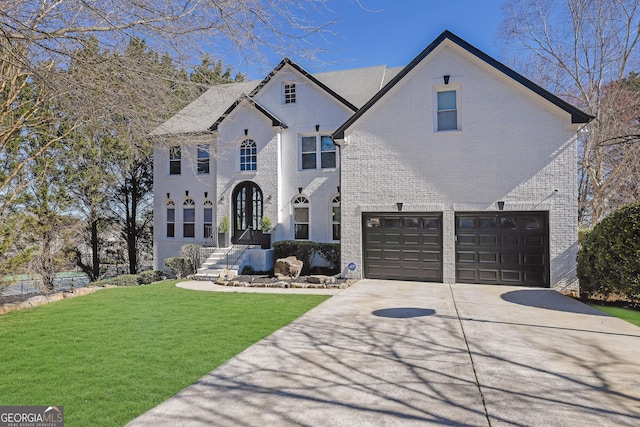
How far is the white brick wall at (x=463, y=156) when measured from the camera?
1113 cm

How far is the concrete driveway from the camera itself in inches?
140

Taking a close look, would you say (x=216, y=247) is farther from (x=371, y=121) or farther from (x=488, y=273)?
(x=488, y=273)

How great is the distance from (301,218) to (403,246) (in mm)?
5799

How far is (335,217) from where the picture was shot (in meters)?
16.4

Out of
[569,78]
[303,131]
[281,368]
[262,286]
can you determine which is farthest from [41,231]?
[569,78]

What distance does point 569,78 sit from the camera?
1922 cm

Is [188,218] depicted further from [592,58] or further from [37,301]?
[592,58]

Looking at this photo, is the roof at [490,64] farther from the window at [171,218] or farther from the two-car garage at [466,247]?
the window at [171,218]

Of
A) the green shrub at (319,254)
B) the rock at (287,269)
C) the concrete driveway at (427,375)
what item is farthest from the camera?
the green shrub at (319,254)

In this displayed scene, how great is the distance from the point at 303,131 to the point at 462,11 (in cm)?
908

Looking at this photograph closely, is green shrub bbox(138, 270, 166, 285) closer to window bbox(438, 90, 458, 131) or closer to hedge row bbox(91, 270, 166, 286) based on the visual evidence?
hedge row bbox(91, 270, 166, 286)

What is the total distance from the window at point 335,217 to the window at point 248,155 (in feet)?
13.8

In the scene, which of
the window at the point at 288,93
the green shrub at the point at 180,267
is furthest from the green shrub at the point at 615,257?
the green shrub at the point at 180,267

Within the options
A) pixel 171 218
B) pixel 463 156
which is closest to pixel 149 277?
pixel 171 218
